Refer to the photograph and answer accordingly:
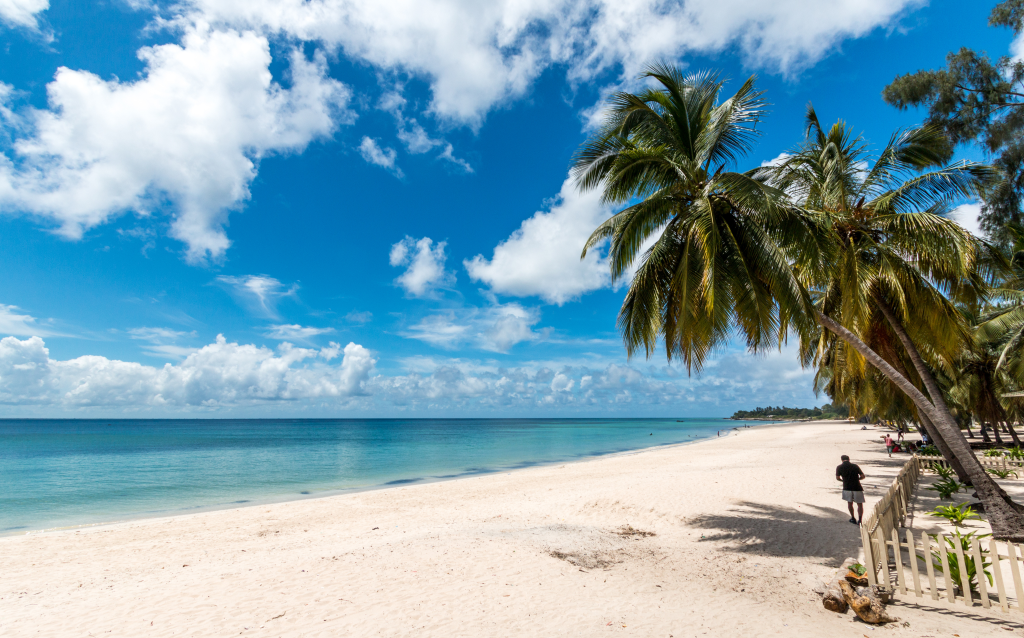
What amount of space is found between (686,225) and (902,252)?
15.6 ft

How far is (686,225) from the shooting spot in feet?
30.5

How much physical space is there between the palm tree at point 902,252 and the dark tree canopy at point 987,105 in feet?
1.84

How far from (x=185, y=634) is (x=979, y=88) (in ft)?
51.3

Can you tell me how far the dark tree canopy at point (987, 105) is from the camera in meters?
8.47

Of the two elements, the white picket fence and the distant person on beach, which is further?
the distant person on beach

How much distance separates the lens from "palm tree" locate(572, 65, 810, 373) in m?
8.81

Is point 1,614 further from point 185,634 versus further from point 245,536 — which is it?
point 245,536

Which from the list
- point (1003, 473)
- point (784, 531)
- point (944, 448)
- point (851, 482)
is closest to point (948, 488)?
point (944, 448)

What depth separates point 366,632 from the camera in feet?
17.6

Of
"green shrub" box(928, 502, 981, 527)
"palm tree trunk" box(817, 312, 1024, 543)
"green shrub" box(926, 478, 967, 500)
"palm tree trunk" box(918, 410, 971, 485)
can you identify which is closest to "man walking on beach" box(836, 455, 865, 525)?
"green shrub" box(928, 502, 981, 527)

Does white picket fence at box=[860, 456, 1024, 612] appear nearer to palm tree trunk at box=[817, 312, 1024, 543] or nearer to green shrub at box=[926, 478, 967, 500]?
palm tree trunk at box=[817, 312, 1024, 543]

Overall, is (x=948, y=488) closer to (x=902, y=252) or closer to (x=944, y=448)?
(x=944, y=448)

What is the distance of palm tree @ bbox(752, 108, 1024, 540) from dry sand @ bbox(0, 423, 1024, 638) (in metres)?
3.10

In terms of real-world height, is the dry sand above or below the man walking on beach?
below
